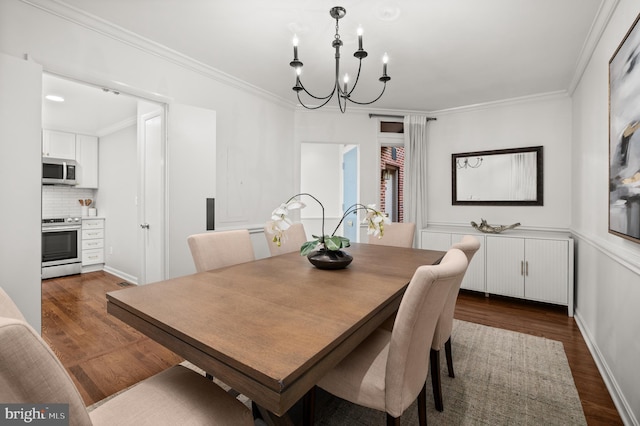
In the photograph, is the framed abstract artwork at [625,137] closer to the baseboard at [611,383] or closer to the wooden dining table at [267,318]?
the baseboard at [611,383]

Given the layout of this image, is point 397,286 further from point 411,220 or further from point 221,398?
point 411,220

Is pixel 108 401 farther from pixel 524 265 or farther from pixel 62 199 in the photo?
pixel 62 199

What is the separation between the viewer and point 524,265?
3445 millimetres

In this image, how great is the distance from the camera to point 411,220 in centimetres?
431

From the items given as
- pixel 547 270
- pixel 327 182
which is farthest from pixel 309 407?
pixel 327 182

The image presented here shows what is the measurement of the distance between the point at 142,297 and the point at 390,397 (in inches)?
42.9

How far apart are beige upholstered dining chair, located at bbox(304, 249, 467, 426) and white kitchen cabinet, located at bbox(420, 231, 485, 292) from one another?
113 inches

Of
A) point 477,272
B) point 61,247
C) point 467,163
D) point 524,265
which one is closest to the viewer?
point 524,265

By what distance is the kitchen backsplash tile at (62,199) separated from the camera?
4.84 m

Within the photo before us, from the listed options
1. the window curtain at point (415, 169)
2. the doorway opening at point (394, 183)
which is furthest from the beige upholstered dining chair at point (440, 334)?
the doorway opening at point (394, 183)

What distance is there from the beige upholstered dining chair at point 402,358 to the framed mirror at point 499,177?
3.30 meters

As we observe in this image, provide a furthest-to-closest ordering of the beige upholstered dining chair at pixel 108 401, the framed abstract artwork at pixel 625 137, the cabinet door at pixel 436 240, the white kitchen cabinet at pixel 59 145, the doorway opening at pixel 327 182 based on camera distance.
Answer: the doorway opening at pixel 327 182 < the white kitchen cabinet at pixel 59 145 < the cabinet door at pixel 436 240 < the framed abstract artwork at pixel 625 137 < the beige upholstered dining chair at pixel 108 401

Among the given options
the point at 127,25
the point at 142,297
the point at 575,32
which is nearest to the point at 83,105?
the point at 127,25

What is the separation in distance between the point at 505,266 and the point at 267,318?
138 inches
